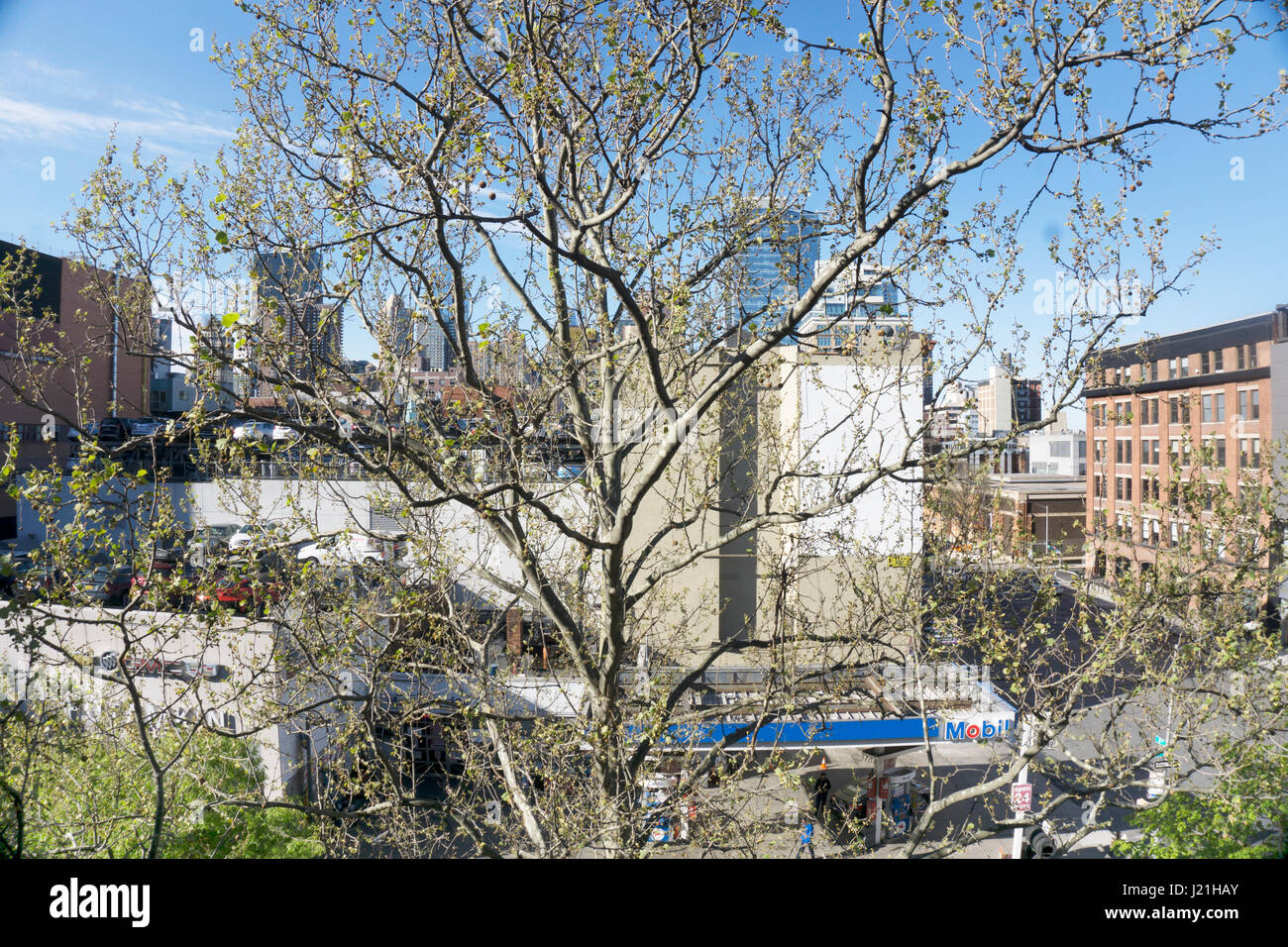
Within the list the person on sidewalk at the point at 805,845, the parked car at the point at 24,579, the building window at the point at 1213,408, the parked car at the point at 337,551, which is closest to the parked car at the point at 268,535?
the parked car at the point at 337,551

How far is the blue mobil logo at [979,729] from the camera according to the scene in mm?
12421

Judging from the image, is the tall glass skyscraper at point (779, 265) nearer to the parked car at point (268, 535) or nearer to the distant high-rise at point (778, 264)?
the distant high-rise at point (778, 264)

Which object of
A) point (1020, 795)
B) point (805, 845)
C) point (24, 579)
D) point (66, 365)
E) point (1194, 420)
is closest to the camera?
point (24, 579)

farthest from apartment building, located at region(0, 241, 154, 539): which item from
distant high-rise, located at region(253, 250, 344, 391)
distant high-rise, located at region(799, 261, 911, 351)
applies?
distant high-rise, located at region(799, 261, 911, 351)

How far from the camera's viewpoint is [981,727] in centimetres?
1276

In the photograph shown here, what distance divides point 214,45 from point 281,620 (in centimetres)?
445

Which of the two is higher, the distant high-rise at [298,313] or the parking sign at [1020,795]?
the distant high-rise at [298,313]

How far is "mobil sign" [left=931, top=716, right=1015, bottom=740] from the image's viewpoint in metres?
12.4

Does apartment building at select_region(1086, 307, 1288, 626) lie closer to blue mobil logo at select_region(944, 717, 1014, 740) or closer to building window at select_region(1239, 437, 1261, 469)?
building window at select_region(1239, 437, 1261, 469)

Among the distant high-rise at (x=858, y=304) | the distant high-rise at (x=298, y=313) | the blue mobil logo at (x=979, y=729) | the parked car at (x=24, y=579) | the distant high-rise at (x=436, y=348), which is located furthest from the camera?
the blue mobil logo at (x=979, y=729)

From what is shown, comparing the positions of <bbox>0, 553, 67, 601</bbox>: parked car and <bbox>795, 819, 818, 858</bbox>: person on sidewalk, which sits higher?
<bbox>0, 553, 67, 601</bbox>: parked car

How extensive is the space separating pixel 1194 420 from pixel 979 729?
6.16 m

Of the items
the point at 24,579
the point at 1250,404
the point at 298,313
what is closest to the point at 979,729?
the point at 1250,404

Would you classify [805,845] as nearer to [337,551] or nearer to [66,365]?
[337,551]
